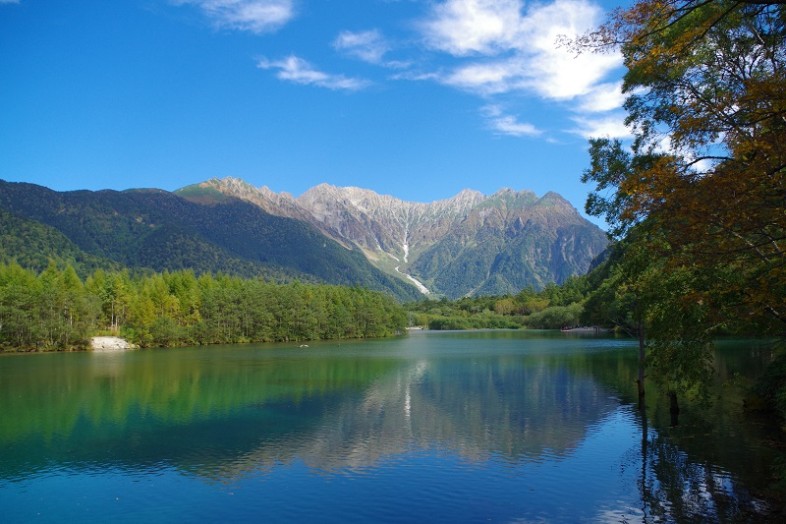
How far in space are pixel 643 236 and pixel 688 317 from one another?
252 inches

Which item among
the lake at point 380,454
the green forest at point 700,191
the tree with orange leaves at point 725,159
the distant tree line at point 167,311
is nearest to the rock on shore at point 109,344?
the distant tree line at point 167,311

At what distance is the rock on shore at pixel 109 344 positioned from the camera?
98250 mm

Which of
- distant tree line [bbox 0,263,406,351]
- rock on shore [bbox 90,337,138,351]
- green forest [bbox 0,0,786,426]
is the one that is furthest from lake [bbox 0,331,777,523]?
rock on shore [bbox 90,337,138,351]

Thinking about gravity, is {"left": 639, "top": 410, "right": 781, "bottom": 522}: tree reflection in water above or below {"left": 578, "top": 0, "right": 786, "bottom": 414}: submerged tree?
below

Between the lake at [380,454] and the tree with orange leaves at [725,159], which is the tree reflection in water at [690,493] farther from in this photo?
the tree with orange leaves at [725,159]

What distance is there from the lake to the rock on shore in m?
57.6

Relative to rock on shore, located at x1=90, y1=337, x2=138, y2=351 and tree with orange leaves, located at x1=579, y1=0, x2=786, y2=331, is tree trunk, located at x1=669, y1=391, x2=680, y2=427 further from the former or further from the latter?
rock on shore, located at x1=90, y1=337, x2=138, y2=351

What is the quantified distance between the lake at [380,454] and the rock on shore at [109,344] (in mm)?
57561

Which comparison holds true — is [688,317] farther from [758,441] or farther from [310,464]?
[310,464]

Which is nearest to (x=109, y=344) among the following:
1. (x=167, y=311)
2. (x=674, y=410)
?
(x=167, y=311)

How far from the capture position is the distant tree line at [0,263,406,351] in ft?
302

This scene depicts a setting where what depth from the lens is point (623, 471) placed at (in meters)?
21.0

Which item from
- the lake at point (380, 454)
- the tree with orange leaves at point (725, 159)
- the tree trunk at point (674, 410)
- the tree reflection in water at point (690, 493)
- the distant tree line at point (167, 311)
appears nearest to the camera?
the tree with orange leaves at point (725, 159)

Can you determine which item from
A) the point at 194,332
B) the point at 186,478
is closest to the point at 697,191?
the point at 186,478
